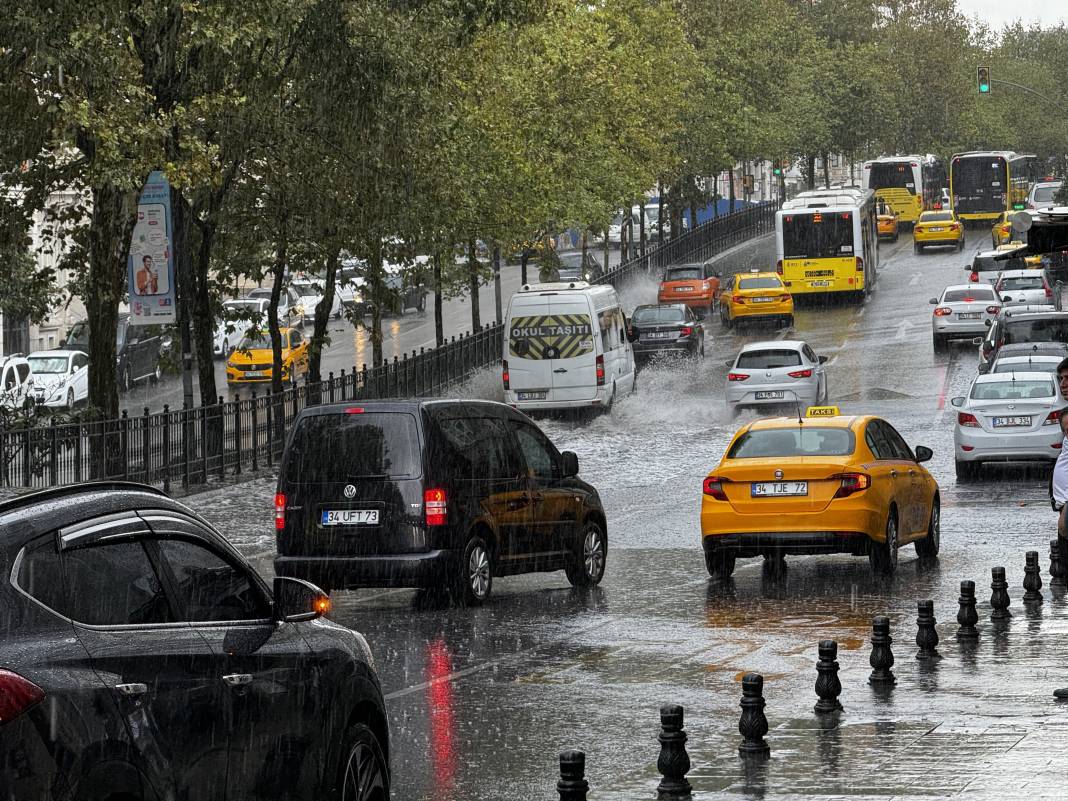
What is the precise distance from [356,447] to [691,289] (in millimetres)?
46662

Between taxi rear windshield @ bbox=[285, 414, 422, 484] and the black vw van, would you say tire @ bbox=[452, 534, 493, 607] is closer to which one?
the black vw van

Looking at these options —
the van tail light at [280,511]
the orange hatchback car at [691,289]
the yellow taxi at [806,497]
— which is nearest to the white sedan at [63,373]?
the orange hatchback car at [691,289]

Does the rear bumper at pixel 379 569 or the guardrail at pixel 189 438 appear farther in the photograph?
the guardrail at pixel 189 438

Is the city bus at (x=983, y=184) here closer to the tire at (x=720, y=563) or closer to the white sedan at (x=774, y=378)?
the white sedan at (x=774, y=378)

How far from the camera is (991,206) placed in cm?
8800

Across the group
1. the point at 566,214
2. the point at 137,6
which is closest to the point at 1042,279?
the point at 566,214

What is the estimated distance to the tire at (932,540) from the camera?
18.8 metres

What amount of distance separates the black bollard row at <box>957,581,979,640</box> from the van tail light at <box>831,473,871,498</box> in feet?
12.3

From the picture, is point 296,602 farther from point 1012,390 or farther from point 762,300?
point 762,300

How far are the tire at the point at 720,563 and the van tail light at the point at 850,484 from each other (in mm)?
1215

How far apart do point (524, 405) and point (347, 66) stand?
36.2 ft

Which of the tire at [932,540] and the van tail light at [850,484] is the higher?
the van tail light at [850,484]

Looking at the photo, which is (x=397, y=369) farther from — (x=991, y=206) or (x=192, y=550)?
(x=991, y=206)

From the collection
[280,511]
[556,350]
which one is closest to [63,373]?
[556,350]
